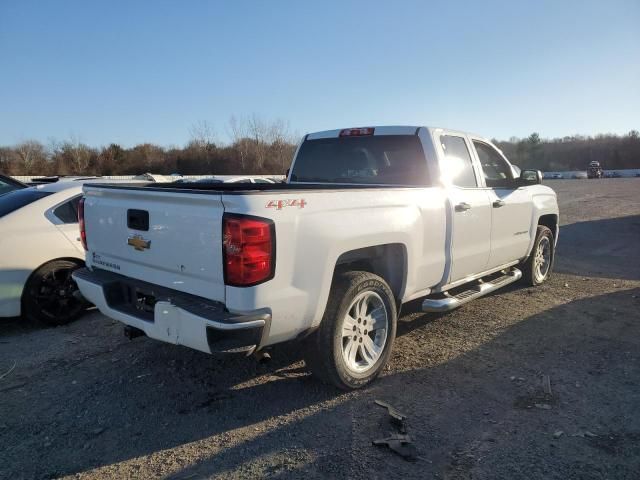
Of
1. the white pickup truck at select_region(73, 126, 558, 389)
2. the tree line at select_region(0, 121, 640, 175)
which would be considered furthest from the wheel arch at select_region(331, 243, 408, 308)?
the tree line at select_region(0, 121, 640, 175)

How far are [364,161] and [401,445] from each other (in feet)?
9.56

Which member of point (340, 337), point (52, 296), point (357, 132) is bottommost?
point (52, 296)

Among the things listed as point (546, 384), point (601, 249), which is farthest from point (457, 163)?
point (601, 249)

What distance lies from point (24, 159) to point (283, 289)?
49.4m

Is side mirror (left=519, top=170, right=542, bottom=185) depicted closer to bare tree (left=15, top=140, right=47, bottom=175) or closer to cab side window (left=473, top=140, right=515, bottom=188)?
cab side window (left=473, top=140, right=515, bottom=188)

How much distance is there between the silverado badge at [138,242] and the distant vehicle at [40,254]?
157 centimetres

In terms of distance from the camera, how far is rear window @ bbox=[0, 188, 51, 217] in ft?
16.4

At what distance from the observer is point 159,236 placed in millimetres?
3178

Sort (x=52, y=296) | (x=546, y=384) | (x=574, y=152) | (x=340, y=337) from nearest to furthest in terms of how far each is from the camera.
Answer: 1. (x=340, y=337)
2. (x=546, y=384)
3. (x=52, y=296)
4. (x=574, y=152)

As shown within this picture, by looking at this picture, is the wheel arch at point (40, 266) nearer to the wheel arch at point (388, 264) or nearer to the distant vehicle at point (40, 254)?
the distant vehicle at point (40, 254)

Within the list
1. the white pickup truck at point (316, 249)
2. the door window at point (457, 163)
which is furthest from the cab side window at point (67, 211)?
the door window at point (457, 163)

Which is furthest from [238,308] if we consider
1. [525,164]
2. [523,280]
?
[525,164]

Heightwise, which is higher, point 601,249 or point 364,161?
point 364,161

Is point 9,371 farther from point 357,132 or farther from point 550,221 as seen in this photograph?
point 550,221
